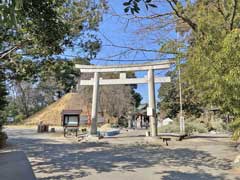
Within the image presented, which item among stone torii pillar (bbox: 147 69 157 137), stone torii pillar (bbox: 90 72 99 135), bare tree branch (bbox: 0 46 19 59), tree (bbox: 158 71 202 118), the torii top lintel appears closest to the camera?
bare tree branch (bbox: 0 46 19 59)

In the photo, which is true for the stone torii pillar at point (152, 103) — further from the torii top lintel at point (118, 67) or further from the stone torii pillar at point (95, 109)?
the stone torii pillar at point (95, 109)

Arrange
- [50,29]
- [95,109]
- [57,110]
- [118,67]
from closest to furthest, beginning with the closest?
[50,29], [118,67], [95,109], [57,110]

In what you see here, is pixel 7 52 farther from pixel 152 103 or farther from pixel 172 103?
pixel 172 103

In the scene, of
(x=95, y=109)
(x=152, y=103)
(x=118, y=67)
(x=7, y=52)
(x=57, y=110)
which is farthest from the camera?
(x=57, y=110)

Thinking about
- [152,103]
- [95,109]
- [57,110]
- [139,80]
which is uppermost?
[139,80]

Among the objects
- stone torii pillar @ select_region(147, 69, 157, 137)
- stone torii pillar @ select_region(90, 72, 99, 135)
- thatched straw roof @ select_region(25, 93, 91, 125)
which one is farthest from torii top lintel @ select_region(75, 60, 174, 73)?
thatched straw roof @ select_region(25, 93, 91, 125)

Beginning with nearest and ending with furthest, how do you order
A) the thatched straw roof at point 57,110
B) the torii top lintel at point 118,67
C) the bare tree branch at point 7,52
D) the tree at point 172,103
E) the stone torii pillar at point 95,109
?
the bare tree branch at point 7,52, the torii top lintel at point 118,67, the stone torii pillar at point 95,109, the tree at point 172,103, the thatched straw roof at point 57,110

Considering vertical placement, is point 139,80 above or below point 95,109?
above

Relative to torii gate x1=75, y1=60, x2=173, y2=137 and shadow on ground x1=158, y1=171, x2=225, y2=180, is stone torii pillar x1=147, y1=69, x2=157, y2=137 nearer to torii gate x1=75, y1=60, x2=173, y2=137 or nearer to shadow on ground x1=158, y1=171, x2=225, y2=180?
torii gate x1=75, y1=60, x2=173, y2=137

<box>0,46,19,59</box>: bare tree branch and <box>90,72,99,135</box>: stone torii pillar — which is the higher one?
<box>0,46,19,59</box>: bare tree branch

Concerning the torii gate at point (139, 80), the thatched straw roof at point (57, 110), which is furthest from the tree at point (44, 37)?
the thatched straw roof at point (57, 110)

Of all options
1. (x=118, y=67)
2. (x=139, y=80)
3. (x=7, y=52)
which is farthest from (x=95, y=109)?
(x=7, y=52)

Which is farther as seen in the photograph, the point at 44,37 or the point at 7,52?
the point at 7,52

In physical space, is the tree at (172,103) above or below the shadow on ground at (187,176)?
above
